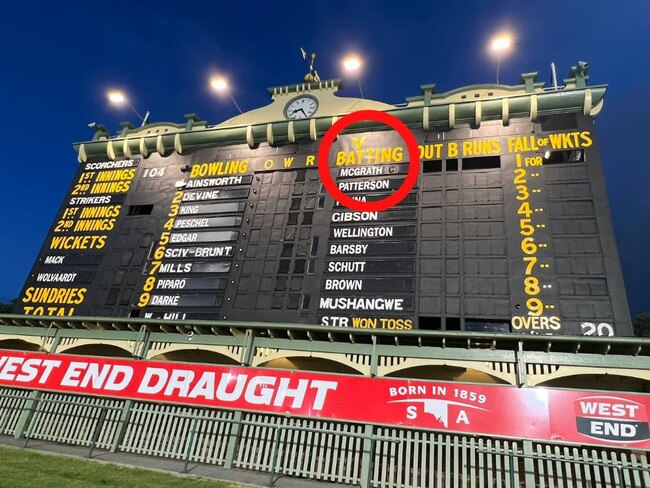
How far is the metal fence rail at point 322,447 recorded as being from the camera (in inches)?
341

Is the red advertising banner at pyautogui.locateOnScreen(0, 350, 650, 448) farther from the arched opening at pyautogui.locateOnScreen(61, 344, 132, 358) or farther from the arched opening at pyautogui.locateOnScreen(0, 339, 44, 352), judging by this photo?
the arched opening at pyautogui.locateOnScreen(0, 339, 44, 352)

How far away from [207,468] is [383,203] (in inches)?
351

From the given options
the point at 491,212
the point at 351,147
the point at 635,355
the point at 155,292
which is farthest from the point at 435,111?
the point at 155,292

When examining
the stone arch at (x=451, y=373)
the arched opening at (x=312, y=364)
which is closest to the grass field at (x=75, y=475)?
the arched opening at (x=312, y=364)

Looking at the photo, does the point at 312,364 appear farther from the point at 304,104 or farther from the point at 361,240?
the point at 304,104

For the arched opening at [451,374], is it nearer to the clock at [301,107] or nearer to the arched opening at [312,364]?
the arched opening at [312,364]

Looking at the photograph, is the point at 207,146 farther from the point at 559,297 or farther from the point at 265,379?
the point at 559,297

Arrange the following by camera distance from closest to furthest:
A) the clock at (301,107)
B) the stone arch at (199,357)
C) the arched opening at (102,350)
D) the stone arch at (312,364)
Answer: the stone arch at (312,364)
the stone arch at (199,357)
the arched opening at (102,350)
the clock at (301,107)

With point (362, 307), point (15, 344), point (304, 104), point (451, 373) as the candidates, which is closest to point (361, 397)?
point (362, 307)

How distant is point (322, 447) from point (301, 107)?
1321cm

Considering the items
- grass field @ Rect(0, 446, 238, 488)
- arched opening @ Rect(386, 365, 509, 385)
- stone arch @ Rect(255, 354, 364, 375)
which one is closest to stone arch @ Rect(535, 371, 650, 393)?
arched opening @ Rect(386, 365, 509, 385)

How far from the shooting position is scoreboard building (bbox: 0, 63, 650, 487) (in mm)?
9648

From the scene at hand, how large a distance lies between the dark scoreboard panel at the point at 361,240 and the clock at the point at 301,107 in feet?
7.13

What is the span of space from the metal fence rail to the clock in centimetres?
1182
